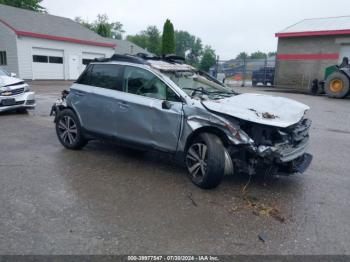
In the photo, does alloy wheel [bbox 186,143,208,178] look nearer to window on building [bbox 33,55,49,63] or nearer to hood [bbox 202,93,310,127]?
hood [bbox 202,93,310,127]

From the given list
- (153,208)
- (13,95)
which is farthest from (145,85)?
(13,95)

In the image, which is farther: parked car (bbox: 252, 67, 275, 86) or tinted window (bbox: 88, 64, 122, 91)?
parked car (bbox: 252, 67, 275, 86)

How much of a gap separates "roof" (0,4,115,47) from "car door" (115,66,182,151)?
23914 millimetres

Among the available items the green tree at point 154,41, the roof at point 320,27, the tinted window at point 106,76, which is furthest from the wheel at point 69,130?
the green tree at point 154,41

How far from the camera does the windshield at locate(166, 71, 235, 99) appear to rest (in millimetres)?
5055

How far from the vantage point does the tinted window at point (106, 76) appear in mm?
5641

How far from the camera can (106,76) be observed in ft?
19.2

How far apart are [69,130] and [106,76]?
4.19ft

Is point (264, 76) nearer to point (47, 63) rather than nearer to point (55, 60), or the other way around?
point (55, 60)

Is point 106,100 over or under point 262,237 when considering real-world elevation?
over

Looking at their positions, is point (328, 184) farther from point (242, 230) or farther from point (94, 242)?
point (94, 242)

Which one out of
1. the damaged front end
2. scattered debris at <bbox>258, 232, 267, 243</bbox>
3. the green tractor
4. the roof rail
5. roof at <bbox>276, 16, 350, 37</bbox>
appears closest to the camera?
scattered debris at <bbox>258, 232, 267, 243</bbox>

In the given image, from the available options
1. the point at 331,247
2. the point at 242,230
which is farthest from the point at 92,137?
the point at 331,247

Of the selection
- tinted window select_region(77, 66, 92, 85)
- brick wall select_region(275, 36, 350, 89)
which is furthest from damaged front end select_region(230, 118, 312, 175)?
brick wall select_region(275, 36, 350, 89)
